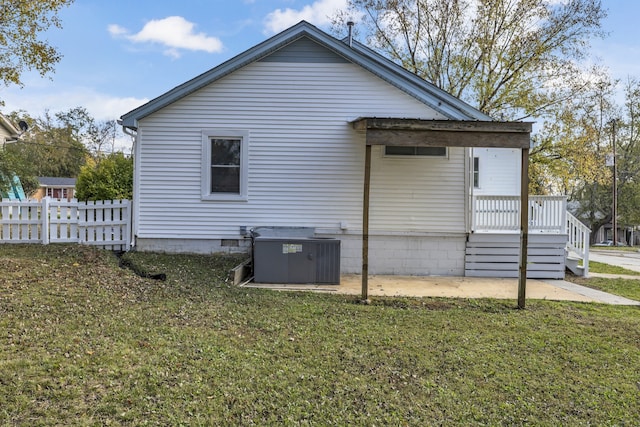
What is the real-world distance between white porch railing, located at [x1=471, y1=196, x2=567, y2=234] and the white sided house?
2 centimetres

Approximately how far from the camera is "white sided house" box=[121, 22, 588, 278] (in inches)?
328

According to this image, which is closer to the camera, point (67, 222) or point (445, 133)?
point (445, 133)

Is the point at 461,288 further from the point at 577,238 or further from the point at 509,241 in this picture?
the point at 577,238

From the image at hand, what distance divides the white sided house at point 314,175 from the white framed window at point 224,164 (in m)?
0.02

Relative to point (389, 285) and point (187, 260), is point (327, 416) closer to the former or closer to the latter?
point (389, 285)

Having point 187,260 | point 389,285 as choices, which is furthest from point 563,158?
point 187,260

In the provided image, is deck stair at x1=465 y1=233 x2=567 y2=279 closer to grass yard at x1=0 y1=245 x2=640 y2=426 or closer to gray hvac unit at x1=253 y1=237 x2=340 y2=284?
grass yard at x1=0 y1=245 x2=640 y2=426

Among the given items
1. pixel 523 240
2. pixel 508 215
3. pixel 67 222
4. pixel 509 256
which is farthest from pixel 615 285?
pixel 67 222

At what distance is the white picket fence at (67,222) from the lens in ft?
27.6

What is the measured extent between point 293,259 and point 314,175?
2103mm

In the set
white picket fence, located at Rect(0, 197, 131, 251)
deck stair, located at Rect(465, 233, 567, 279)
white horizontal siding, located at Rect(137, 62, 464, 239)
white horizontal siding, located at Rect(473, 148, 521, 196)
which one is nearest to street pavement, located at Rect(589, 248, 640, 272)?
white horizontal siding, located at Rect(473, 148, 521, 196)

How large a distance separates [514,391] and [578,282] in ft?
21.0

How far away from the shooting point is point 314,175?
8359mm

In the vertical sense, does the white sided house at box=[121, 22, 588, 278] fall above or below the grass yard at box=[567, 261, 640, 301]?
above
